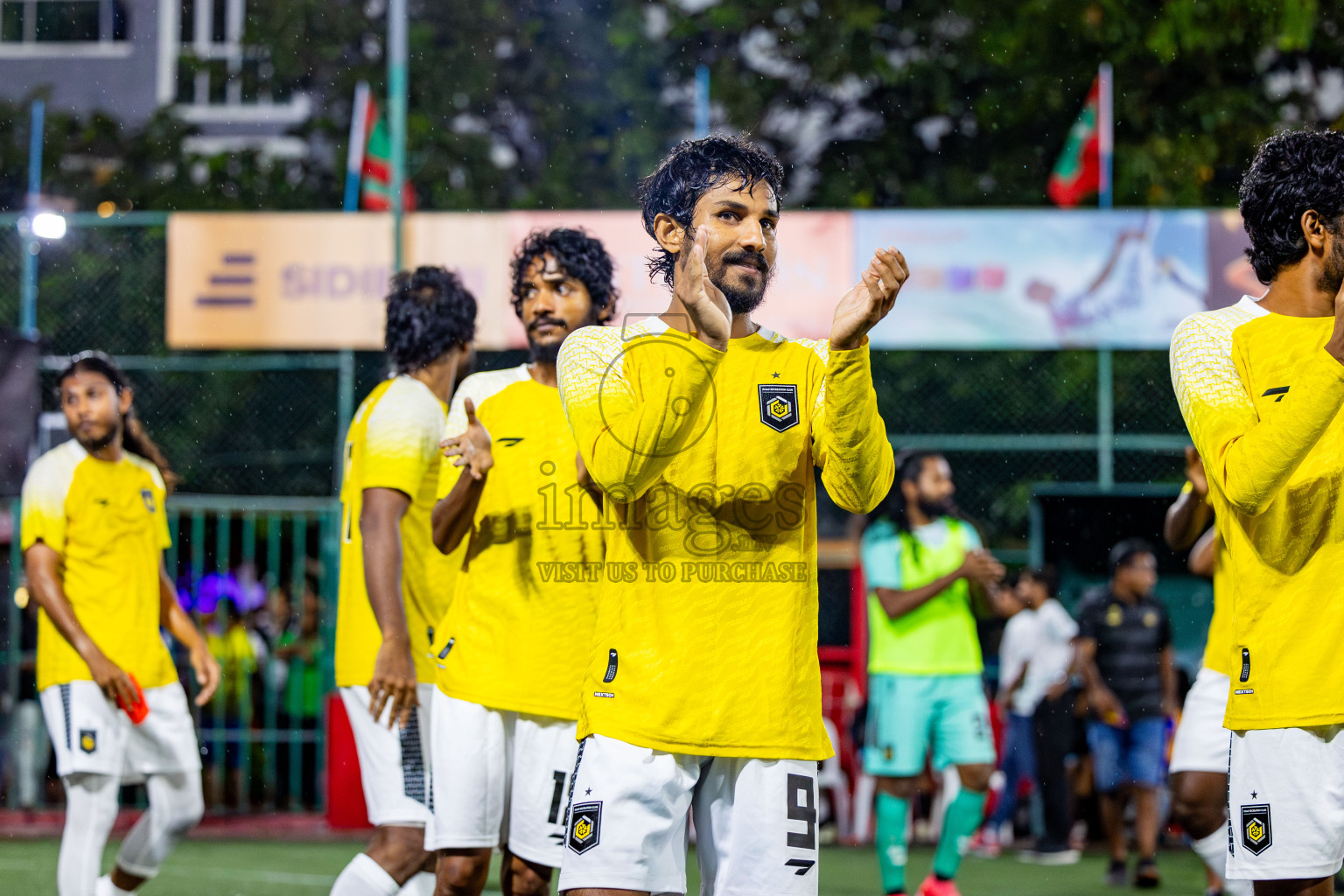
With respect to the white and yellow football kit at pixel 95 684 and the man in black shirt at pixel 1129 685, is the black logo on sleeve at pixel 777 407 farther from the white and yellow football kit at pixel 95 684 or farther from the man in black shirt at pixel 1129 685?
the man in black shirt at pixel 1129 685

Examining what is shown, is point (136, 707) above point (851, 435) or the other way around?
the other way around

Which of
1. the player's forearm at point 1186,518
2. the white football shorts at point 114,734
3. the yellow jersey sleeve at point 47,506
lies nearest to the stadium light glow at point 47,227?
the yellow jersey sleeve at point 47,506

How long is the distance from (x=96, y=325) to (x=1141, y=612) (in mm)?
8643

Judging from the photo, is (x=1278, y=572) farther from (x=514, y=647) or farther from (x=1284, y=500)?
(x=514, y=647)

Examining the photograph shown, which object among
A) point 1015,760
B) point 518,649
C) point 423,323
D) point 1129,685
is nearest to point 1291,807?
point 518,649

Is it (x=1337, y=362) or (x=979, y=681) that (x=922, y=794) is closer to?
(x=979, y=681)

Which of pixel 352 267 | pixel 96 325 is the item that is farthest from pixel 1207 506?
pixel 96 325

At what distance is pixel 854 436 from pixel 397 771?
7.16 feet

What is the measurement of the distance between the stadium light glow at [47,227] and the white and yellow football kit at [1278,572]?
35.3 ft

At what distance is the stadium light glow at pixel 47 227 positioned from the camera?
12.2m

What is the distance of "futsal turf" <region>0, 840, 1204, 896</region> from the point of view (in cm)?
815

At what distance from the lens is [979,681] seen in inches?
283

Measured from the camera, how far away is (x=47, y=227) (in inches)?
485

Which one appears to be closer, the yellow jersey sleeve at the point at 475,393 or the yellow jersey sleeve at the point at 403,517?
the yellow jersey sleeve at the point at 475,393
